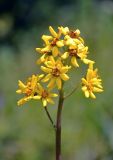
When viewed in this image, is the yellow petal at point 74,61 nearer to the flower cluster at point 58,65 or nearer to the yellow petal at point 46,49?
the flower cluster at point 58,65

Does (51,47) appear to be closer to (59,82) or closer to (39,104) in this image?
(59,82)

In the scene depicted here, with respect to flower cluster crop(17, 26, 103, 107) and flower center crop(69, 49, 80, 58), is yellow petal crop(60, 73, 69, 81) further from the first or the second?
flower center crop(69, 49, 80, 58)

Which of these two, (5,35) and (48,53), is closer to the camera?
(48,53)

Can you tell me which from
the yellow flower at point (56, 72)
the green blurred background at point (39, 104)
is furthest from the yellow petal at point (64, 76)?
the green blurred background at point (39, 104)

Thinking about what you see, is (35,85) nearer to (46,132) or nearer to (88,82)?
(88,82)

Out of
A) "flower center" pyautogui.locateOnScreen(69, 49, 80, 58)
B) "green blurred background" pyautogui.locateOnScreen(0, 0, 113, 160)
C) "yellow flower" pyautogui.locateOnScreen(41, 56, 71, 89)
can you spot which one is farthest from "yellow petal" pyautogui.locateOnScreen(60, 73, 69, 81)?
"green blurred background" pyautogui.locateOnScreen(0, 0, 113, 160)

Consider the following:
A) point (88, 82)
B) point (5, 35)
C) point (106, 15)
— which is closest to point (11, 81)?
point (106, 15)
